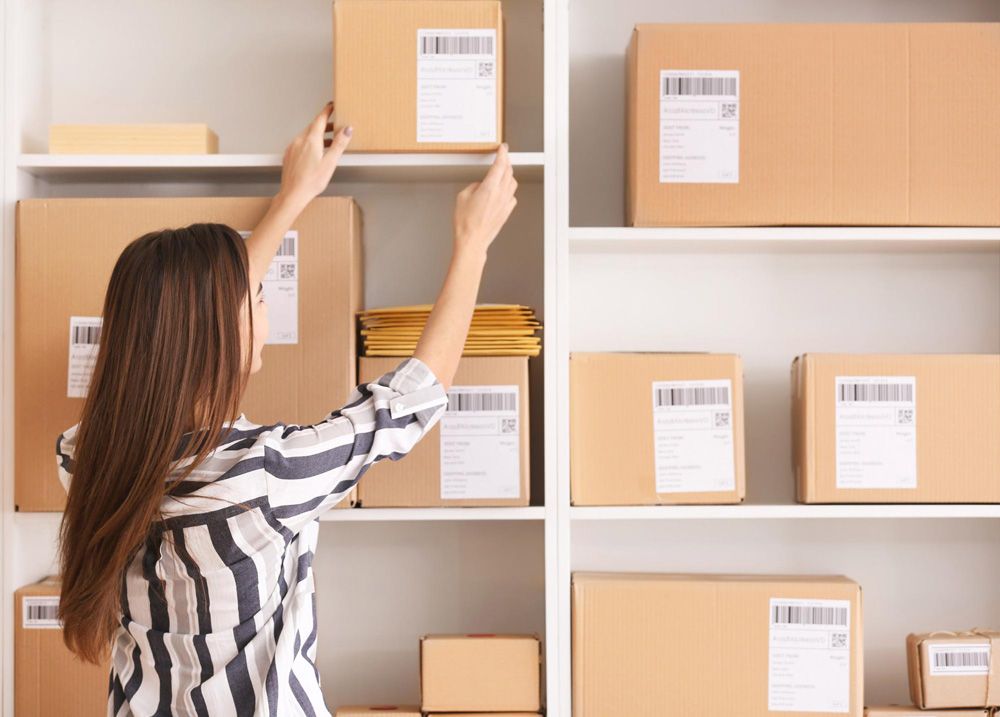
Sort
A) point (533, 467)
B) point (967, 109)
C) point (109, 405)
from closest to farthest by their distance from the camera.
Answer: point (109, 405)
point (967, 109)
point (533, 467)

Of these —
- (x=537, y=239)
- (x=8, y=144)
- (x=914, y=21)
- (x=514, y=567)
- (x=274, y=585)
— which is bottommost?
(x=514, y=567)

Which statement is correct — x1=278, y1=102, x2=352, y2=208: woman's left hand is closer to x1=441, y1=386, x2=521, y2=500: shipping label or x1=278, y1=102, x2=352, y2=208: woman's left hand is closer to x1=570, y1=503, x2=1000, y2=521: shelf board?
x1=441, y1=386, x2=521, y2=500: shipping label

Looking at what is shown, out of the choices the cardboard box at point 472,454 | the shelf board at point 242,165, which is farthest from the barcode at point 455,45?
the cardboard box at point 472,454

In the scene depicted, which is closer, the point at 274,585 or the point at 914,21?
the point at 274,585

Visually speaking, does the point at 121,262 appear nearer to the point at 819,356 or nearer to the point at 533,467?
the point at 533,467

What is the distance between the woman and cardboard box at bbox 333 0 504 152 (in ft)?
1.60

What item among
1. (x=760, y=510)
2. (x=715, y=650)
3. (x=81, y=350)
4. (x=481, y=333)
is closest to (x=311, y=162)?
(x=481, y=333)

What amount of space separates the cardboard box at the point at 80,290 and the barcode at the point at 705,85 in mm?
628

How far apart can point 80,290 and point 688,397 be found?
1.09m

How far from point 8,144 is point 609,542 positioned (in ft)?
4.48

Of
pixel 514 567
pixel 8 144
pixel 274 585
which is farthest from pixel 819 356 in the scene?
pixel 8 144

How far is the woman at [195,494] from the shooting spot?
1120 mm

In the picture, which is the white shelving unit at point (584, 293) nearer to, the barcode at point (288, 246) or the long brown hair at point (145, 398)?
the barcode at point (288, 246)

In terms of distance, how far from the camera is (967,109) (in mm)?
1671
